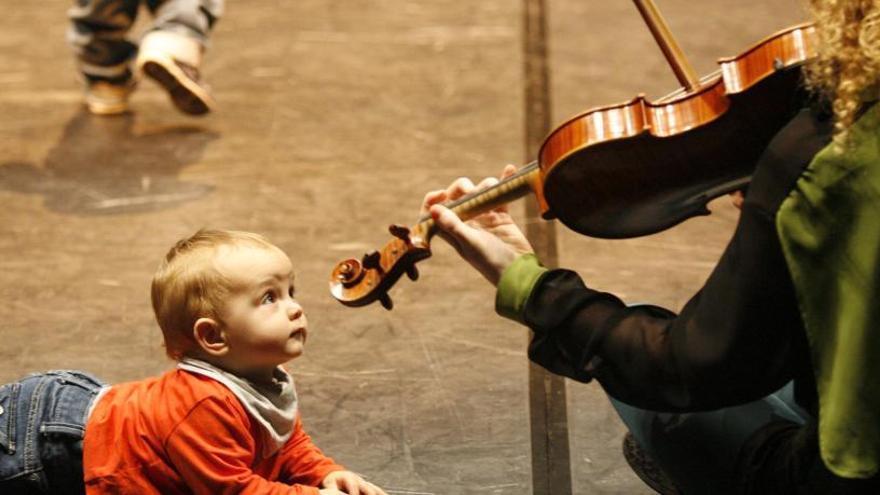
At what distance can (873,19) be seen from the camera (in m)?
1.29

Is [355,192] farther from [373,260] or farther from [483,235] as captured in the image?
[483,235]

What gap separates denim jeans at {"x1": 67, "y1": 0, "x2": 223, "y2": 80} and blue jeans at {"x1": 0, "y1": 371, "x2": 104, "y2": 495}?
1471 mm

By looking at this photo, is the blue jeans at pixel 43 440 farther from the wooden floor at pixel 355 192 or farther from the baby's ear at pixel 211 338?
the wooden floor at pixel 355 192

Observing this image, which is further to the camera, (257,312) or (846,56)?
(257,312)

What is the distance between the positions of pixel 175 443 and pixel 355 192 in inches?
52.6

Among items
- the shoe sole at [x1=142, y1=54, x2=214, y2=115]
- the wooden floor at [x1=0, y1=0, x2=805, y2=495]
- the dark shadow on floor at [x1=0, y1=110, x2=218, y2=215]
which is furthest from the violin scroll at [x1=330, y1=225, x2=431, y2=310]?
the shoe sole at [x1=142, y1=54, x2=214, y2=115]

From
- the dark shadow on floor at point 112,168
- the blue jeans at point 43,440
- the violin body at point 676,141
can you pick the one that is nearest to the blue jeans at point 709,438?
the violin body at point 676,141

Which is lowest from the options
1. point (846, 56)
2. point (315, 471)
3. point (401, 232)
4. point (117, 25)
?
point (117, 25)

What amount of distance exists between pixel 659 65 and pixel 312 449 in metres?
2.02

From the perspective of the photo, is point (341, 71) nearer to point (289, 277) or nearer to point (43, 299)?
point (43, 299)

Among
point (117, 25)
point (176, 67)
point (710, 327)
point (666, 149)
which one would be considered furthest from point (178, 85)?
point (710, 327)

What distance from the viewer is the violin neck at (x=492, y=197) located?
1.65 m

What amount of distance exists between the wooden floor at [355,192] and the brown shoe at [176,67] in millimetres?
129

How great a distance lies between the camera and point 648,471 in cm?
186
